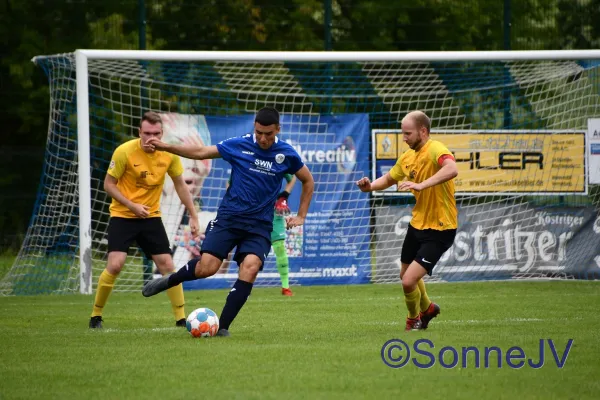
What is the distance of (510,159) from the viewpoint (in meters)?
16.1

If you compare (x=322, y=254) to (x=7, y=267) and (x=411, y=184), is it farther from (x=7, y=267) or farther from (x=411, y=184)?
(x=411, y=184)

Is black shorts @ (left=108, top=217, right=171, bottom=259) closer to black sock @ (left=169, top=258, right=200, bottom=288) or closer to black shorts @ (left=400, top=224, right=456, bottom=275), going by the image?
black sock @ (left=169, top=258, right=200, bottom=288)

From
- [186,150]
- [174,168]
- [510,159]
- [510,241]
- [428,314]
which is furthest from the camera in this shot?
[510,241]

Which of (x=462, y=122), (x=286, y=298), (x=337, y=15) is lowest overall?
(x=286, y=298)

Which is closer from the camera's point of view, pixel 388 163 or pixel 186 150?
pixel 186 150

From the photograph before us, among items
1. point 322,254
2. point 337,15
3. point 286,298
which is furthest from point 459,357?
point 337,15

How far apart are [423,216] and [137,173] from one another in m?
2.75

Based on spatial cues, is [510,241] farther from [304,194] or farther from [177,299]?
[304,194]

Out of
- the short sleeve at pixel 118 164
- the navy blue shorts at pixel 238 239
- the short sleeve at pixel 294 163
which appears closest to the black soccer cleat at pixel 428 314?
the navy blue shorts at pixel 238 239

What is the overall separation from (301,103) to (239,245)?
7803 mm

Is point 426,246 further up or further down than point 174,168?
further down

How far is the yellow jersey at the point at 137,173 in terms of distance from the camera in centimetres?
990

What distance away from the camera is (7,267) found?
53.0 feet

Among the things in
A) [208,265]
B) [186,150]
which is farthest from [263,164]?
[208,265]
